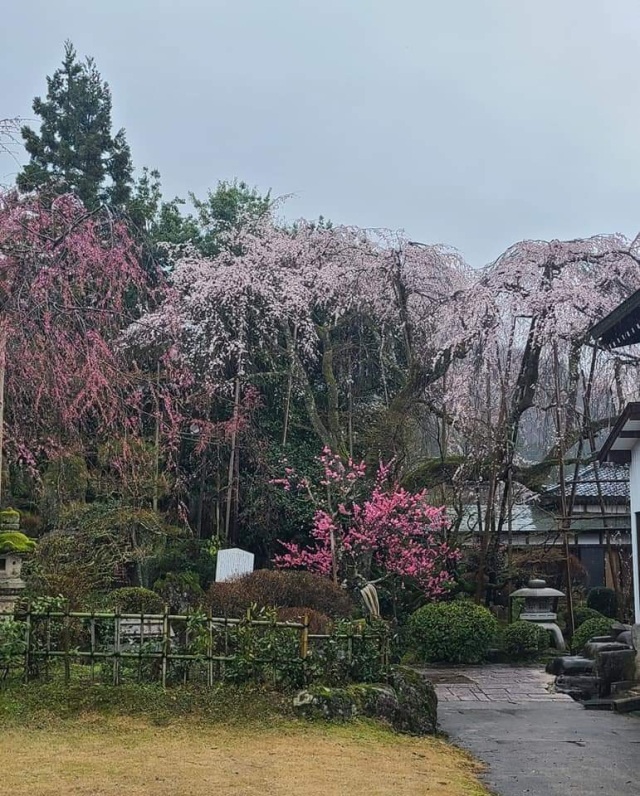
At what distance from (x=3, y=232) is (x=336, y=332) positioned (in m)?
11.2

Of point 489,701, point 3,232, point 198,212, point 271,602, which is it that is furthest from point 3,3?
point 198,212

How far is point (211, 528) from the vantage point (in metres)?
16.4

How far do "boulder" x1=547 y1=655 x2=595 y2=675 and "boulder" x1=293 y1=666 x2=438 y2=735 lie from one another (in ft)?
13.3

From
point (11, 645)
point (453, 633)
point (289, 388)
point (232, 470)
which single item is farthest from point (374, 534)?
point (11, 645)

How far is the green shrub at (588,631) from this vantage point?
1225 cm

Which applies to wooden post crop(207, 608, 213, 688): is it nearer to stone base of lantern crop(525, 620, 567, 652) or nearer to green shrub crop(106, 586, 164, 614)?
green shrub crop(106, 586, 164, 614)

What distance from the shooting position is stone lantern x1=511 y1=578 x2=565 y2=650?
525 inches

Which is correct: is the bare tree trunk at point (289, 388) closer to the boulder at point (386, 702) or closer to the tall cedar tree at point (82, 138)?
the tall cedar tree at point (82, 138)

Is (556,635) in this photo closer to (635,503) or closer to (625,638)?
(625,638)

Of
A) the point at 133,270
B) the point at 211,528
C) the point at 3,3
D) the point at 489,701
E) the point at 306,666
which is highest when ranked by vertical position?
the point at 3,3

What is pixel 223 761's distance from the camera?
204 inches

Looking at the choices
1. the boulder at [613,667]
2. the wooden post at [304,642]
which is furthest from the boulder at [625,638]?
the wooden post at [304,642]

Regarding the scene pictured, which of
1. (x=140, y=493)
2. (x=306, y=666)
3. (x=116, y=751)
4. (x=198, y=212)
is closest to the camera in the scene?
(x=116, y=751)

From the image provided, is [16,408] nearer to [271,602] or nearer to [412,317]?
[271,602]
